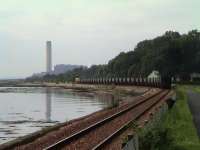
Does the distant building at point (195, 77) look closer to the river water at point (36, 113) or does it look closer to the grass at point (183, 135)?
the river water at point (36, 113)

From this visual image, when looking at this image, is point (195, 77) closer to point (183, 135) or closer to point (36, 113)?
point (36, 113)

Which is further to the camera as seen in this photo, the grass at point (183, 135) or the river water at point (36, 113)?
the river water at point (36, 113)

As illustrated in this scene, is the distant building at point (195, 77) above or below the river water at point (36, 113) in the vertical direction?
above

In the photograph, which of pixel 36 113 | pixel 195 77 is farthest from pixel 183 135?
pixel 195 77

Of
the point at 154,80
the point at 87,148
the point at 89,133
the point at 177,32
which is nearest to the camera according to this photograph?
the point at 87,148

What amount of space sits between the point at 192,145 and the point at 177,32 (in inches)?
7131

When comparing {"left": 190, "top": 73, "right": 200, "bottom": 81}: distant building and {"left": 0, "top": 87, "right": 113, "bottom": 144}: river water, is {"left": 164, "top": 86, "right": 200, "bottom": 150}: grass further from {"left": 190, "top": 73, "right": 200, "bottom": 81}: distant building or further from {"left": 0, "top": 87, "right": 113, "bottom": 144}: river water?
{"left": 190, "top": 73, "right": 200, "bottom": 81}: distant building

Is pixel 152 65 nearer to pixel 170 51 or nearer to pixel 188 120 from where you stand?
pixel 170 51

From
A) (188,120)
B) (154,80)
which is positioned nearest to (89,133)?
(188,120)

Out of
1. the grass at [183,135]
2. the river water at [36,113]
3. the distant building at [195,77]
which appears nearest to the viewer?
the grass at [183,135]

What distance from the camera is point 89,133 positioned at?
26.6m

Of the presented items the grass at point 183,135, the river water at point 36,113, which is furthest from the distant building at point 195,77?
the grass at point 183,135

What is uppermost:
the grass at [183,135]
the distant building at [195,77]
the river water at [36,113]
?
the distant building at [195,77]

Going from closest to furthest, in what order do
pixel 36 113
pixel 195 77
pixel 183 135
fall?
pixel 183 135
pixel 36 113
pixel 195 77
